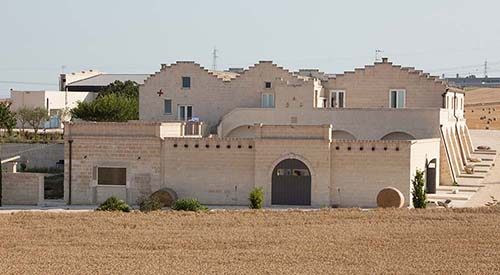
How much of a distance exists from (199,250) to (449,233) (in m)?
9.29

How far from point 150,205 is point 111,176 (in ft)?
16.3

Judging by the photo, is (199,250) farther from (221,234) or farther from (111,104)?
(111,104)

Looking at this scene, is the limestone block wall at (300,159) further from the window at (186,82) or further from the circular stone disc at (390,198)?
the window at (186,82)

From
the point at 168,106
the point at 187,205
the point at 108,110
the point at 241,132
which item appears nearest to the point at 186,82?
the point at 168,106

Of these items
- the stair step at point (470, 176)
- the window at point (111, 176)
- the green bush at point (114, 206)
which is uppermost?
the window at point (111, 176)

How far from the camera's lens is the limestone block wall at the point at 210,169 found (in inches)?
1853

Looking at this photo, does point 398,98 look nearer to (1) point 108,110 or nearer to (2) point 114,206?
(1) point 108,110

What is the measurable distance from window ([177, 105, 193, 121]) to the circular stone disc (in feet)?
67.2

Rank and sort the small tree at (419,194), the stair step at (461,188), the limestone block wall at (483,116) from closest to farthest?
1. the small tree at (419,194)
2. the stair step at (461,188)
3. the limestone block wall at (483,116)

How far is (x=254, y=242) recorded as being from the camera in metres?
31.9

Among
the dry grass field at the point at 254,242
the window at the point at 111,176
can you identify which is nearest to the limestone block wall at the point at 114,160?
the window at the point at 111,176

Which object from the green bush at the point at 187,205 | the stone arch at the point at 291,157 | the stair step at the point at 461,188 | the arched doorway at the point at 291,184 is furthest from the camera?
the stair step at the point at 461,188

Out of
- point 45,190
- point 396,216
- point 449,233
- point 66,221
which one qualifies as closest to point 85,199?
point 45,190

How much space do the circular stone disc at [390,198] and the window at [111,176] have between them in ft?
42.7
